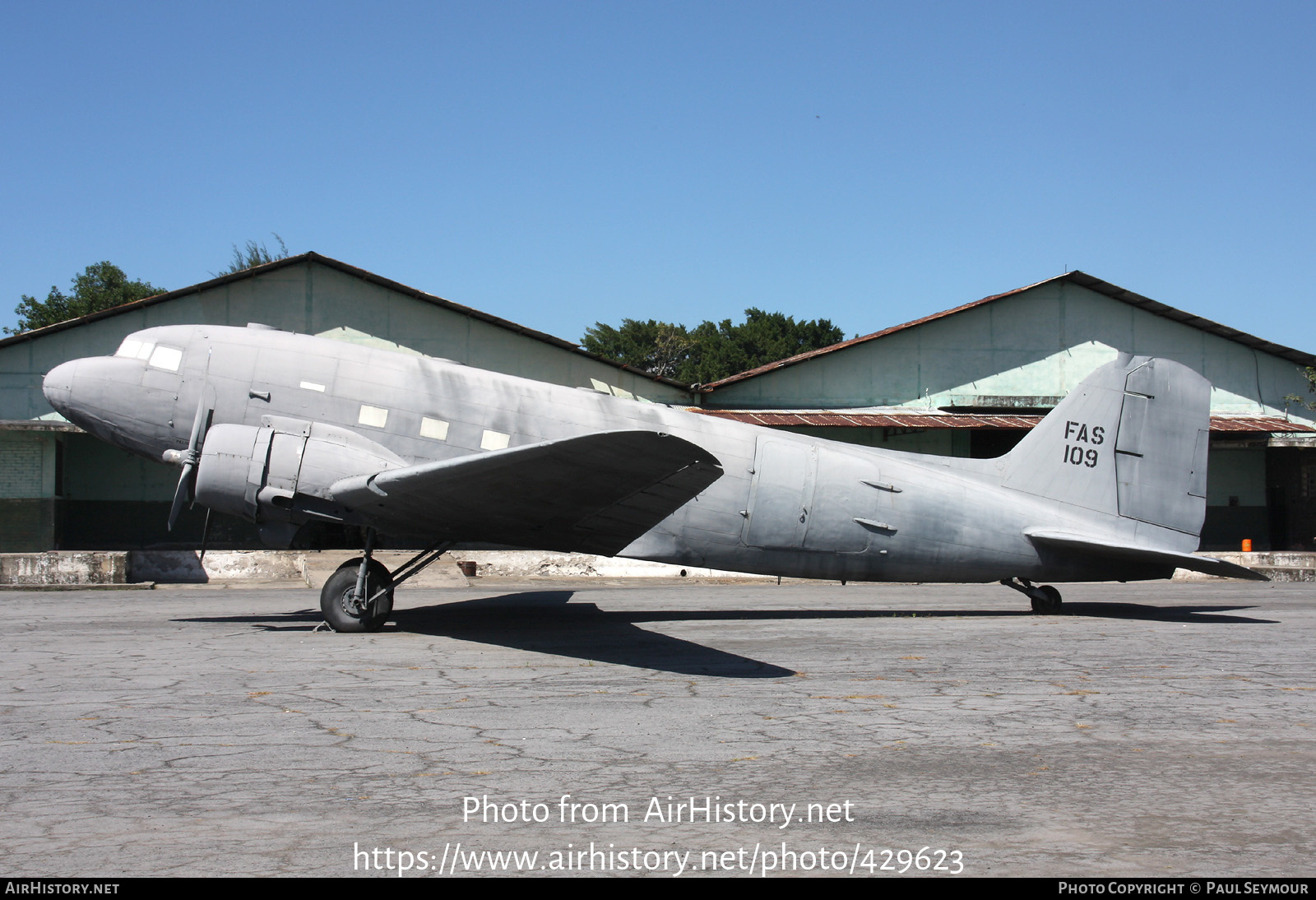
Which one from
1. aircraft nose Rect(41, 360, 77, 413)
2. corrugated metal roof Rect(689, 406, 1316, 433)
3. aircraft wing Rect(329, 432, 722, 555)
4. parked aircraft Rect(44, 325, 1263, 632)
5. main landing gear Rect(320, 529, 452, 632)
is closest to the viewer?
aircraft wing Rect(329, 432, 722, 555)

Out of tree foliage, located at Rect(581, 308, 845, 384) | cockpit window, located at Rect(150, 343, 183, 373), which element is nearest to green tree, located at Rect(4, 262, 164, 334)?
tree foliage, located at Rect(581, 308, 845, 384)

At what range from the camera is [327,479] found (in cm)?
1243

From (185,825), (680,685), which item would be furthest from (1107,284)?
(185,825)

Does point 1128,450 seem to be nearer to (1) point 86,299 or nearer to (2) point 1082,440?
(2) point 1082,440

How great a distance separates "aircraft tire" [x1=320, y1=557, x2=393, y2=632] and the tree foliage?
269ft

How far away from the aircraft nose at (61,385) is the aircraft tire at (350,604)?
15.4 feet

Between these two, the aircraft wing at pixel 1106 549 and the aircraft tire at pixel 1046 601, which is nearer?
the aircraft wing at pixel 1106 549

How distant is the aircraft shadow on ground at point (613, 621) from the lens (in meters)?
11.0

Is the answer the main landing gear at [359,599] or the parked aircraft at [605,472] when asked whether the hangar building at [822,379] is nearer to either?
the parked aircraft at [605,472]

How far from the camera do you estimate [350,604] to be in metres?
12.8

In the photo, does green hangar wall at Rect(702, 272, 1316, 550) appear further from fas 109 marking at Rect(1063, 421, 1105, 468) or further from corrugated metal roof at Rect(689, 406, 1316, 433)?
fas 109 marking at Rect(1063, 421, 1105, 468)

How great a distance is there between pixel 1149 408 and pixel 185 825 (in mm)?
15854

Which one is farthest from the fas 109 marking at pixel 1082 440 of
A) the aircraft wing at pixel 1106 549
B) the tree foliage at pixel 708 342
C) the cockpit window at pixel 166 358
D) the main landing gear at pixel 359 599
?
the tree foliage at pixel 708 342

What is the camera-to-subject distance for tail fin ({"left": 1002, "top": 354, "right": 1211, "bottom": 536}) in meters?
15.9
